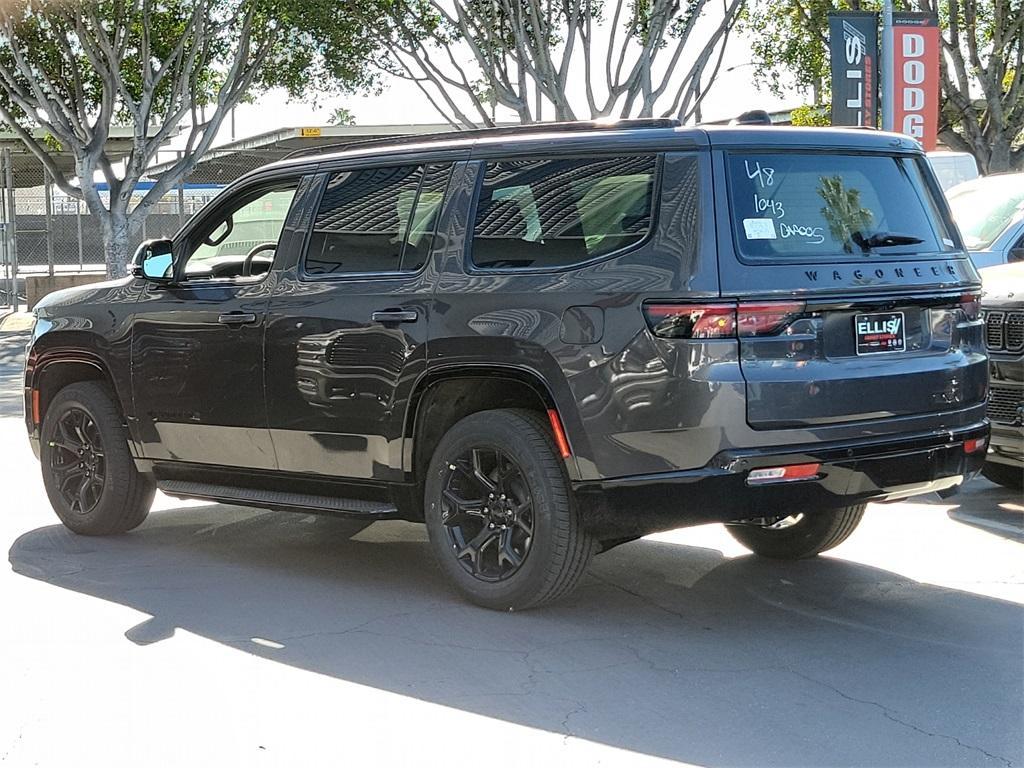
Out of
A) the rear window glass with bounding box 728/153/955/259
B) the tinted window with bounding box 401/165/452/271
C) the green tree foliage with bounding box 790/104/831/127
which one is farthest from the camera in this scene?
the green tree foliage with bounding box 790/104/831/127

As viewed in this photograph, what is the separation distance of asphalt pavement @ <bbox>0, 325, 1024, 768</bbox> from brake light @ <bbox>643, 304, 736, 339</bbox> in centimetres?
119

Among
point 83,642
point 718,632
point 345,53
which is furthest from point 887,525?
point 345,53

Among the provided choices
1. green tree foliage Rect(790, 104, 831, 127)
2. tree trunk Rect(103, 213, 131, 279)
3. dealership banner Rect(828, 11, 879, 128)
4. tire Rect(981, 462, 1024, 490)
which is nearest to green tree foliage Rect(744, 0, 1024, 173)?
green tree foliage Rect(790, 104, 831, 127)

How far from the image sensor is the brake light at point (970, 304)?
6.00 meters

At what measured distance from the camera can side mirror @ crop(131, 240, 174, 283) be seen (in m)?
7.44

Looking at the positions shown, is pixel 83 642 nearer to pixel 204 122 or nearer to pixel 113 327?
pixel 113 327

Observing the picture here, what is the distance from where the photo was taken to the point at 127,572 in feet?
23.1

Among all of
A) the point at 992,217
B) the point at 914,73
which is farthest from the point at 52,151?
the point at 992,217

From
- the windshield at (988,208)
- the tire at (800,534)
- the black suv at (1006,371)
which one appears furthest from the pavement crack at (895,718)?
the windshield at (988,208)

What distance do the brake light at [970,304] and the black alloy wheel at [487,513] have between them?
6.29 feet

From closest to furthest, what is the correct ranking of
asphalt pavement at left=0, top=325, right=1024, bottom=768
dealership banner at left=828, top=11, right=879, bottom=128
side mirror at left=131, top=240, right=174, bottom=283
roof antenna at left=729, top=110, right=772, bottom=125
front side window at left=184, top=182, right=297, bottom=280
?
asphalt pavement at left=0, top=325, right=1024, bottom=768 < roof antenna at left=729, top=110, right=772, bottom=125 < front side window at left=184, top=182, right=297, bottom=280 < side mirror at left=131, top=240, right=174, bottom=283 < dealership banner at left=828, top=11, right=879, bottom=128

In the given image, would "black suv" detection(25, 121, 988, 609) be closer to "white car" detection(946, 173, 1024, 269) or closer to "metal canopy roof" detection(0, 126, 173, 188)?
"white car" detection(946, 173, 1024, 269)

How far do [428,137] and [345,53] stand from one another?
22350mm

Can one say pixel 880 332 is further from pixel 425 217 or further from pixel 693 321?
pixel 425 217
